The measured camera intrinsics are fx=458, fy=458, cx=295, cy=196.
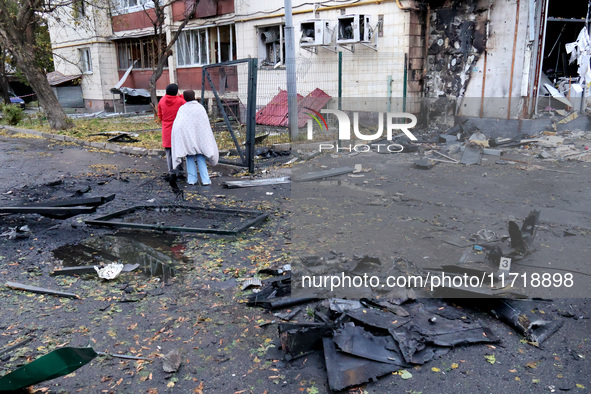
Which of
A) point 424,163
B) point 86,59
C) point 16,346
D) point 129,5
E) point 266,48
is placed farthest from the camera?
point 86,59

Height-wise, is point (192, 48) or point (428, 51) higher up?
point (192, 48)

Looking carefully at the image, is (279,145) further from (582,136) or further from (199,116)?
(582,136)

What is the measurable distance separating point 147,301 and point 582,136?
10.6 meters

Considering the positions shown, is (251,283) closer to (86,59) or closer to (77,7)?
(77,7)

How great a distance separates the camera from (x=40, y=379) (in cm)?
265

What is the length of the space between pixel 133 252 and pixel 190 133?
2765mm

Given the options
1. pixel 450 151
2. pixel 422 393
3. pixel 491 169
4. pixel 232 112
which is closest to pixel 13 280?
pixel 422 393

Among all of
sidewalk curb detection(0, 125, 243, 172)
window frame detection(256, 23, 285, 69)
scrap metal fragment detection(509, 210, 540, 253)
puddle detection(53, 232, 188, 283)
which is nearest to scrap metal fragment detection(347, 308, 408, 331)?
scrap metal fragment detection(509, 210, 540, 253)

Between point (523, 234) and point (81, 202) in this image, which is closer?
point (523, 234)

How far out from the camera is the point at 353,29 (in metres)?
12.8

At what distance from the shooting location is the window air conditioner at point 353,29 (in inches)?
499

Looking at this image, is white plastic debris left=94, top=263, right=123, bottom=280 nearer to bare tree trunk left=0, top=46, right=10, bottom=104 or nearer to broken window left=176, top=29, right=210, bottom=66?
broken window left=176, top=29, right=210, bottom=66

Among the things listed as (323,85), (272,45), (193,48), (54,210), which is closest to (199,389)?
(54,210)

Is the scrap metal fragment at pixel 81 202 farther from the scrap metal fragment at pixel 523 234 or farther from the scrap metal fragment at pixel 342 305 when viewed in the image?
the scrap metal fragment at pixel 523 234
